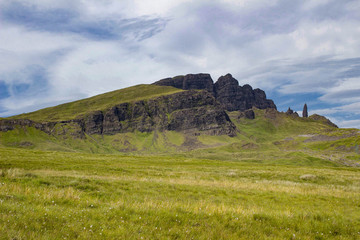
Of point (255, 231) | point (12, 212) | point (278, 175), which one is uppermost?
point (12, 212)

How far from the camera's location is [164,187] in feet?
77.3

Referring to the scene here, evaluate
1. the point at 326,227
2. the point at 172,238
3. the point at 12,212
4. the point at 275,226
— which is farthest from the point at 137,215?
the point at 326,227

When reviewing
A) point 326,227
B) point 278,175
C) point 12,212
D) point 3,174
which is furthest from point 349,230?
point 278,175

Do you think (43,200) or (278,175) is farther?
(278,175)

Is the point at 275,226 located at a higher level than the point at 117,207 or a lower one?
lower

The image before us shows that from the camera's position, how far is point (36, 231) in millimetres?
7734

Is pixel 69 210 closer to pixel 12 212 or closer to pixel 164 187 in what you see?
pixel 12 212

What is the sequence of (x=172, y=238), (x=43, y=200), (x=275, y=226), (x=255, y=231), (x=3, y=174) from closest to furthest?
(x=172, y=238) → (x=255, y=231) → (x=275, y=226) → (x=43, y=200) → (x=3, y=174)

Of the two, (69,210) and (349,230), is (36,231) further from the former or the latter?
(349,230)

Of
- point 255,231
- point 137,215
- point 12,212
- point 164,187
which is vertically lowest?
point 164,187

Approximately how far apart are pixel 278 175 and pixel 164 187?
30900 millimetres

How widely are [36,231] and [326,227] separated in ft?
41.4

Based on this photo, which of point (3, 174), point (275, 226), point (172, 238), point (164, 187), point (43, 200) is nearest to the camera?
point (172, 238)

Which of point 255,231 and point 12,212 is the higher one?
point 12,212
